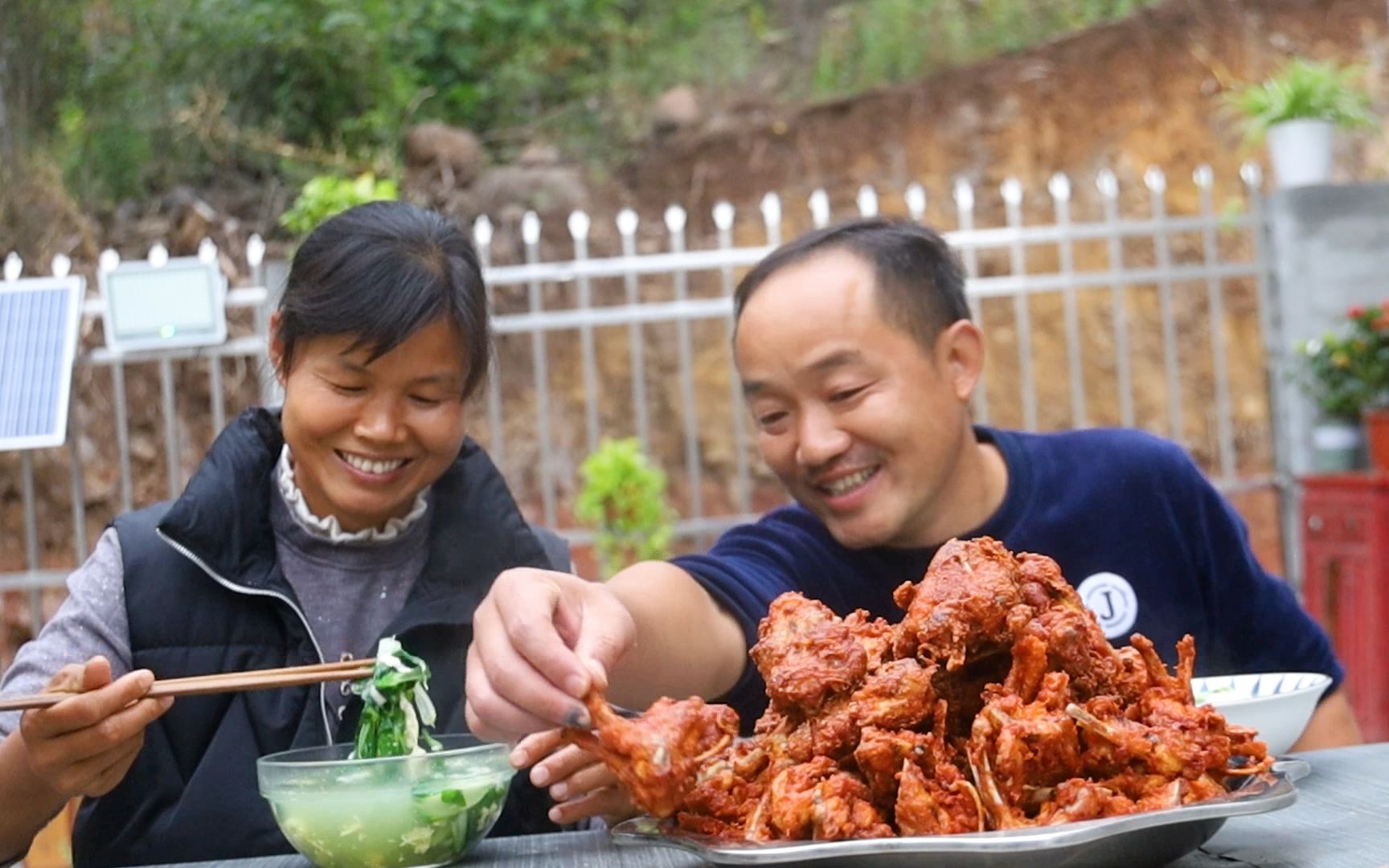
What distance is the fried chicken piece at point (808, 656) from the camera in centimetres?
117

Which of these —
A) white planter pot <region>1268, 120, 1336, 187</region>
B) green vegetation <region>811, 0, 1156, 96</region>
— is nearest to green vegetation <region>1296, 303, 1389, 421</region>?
white planter pot <region>1268, 120, 1336, 187</region>

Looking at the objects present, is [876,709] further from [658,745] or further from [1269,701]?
[1269,701]

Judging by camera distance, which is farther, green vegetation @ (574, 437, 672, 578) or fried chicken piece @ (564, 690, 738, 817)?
green vegetation @ (574, 437, 672, 578)

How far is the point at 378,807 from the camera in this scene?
1332 mm

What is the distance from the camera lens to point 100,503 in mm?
8133

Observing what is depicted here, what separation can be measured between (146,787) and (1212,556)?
1631 millimetres

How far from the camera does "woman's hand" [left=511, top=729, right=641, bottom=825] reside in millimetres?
1457

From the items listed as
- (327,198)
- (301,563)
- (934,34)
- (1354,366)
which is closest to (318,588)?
(301,563)

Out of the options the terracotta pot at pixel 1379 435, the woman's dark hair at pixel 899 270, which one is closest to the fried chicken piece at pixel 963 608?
A: the woman's dark hair at pixel 899 270

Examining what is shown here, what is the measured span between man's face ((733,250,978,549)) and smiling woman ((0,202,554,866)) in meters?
0.50

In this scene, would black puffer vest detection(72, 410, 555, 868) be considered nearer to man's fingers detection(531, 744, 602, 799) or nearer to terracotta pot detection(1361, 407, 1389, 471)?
man's fingers detection(531, 744, 602, 799)

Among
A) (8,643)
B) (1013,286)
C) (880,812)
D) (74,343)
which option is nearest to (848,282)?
(880,812)

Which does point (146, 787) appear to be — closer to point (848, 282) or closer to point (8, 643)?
point (848, 282)

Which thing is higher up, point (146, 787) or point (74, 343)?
point (74, 343)
